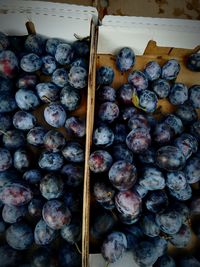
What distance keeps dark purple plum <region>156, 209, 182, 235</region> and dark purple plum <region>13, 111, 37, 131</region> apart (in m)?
0.64

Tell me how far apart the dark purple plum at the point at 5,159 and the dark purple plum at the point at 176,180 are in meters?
0.63

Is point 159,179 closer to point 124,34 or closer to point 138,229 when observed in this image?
point 138,229

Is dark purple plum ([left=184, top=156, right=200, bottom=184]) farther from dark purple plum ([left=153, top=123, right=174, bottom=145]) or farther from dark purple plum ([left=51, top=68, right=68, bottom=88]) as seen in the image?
dark purple plum ([left=51, top=68, right=68, bottom=88])

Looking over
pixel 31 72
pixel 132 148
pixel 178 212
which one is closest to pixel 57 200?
pixel 132 148

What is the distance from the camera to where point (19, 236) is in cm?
113

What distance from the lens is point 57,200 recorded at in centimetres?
111

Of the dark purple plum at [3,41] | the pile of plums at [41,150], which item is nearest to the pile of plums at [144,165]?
the pile of plums at [41,150]

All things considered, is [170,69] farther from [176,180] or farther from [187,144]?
[176,180]

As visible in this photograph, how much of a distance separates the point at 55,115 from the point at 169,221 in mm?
611

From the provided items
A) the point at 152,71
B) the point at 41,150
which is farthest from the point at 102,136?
the point at 152,71

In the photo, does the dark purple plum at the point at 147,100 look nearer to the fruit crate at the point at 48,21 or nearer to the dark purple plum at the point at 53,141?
the fruit crate at the point at 48,21

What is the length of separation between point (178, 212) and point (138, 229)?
18cm

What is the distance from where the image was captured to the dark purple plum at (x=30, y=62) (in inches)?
50.0

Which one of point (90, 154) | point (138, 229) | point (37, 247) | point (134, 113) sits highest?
point (134, 113)
